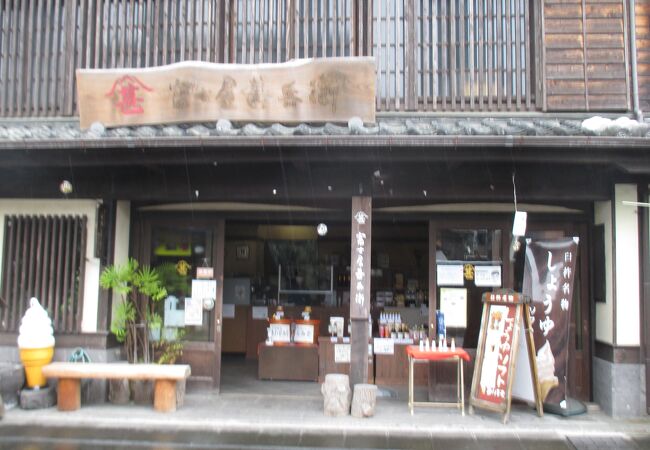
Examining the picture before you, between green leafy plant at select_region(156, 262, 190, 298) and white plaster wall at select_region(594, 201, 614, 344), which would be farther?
green leafy plant at select_region(156, 262, 190, 298)

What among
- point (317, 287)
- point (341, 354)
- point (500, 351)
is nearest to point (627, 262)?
point (500, 351)

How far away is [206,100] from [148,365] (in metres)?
3.95

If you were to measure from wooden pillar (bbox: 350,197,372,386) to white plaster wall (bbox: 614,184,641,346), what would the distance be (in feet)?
11.4

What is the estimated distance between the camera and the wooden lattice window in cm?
856

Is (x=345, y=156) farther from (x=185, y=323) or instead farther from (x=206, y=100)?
(x=185, y=323)

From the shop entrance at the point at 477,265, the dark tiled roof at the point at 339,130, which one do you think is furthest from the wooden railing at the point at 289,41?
the shop entrance at the point at 477,265

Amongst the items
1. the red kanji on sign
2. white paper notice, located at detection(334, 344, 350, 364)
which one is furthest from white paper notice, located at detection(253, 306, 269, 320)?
the red kanji on sign

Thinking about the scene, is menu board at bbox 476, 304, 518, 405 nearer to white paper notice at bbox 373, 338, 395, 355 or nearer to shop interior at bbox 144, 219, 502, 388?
shop interior at bbox 144, 219, 502, 388

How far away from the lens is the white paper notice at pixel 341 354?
974 centimetres

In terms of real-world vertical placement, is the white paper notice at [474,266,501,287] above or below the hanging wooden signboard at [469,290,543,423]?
above

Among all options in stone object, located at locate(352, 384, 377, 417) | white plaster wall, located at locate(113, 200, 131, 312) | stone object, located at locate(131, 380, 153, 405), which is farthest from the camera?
white plaster wall, located at locate(113, 200, 131, 312)

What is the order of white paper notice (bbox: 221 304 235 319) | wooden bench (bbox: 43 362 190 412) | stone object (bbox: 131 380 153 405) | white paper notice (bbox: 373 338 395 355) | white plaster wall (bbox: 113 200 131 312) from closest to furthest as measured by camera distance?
wooden bench (bbox: 43 362 190 412) → stone object (bbox: 131 380 153 405) → white plaster wall (bbox: 113 200 131 312) → white paper notice (bbox: 373 338 395 355) → white paper notice (bbox: 221 304 235 319)

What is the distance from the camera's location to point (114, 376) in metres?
7.50

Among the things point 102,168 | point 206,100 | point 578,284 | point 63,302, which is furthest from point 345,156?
point 63,302
